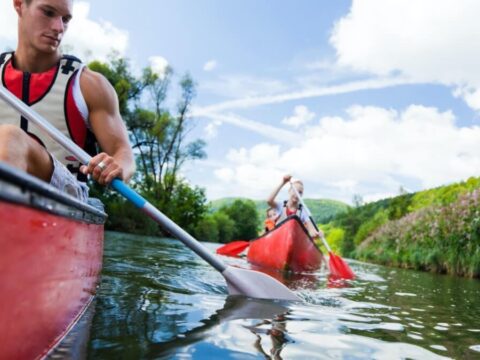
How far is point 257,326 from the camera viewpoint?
216 cm

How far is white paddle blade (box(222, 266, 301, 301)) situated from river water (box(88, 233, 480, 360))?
4.1 inches

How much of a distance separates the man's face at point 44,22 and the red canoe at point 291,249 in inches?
184

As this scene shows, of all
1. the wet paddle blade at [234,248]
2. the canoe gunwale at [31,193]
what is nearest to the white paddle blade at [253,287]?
the canoe gunwale at [31,193]

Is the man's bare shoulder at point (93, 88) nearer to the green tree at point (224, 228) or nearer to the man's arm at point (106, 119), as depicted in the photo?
the man's arm at point (106, 119)

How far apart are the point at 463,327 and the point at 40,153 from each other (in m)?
2.48

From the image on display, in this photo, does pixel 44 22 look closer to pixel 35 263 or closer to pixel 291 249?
pixel 35 263

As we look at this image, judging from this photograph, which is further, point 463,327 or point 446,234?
point 446,234

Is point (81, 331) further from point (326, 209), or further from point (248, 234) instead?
point (326, 209)

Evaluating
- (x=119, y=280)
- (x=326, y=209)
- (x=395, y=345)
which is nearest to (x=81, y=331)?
(x=395, y=345)

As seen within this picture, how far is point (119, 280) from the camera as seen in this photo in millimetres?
3221

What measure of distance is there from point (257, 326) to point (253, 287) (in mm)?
928

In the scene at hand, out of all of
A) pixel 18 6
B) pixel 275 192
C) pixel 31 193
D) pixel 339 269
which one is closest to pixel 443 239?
pixel 275 192

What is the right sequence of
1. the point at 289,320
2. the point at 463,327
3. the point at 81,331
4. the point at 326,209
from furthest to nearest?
the point at 326,209, the point at 463,327, the point at 289,320, the point at 81,331

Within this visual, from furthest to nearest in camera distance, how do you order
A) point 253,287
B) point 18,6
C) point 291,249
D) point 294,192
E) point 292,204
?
point 292,204 → point 294,192 → point 291,249 → point 253,287 → point 18,6
